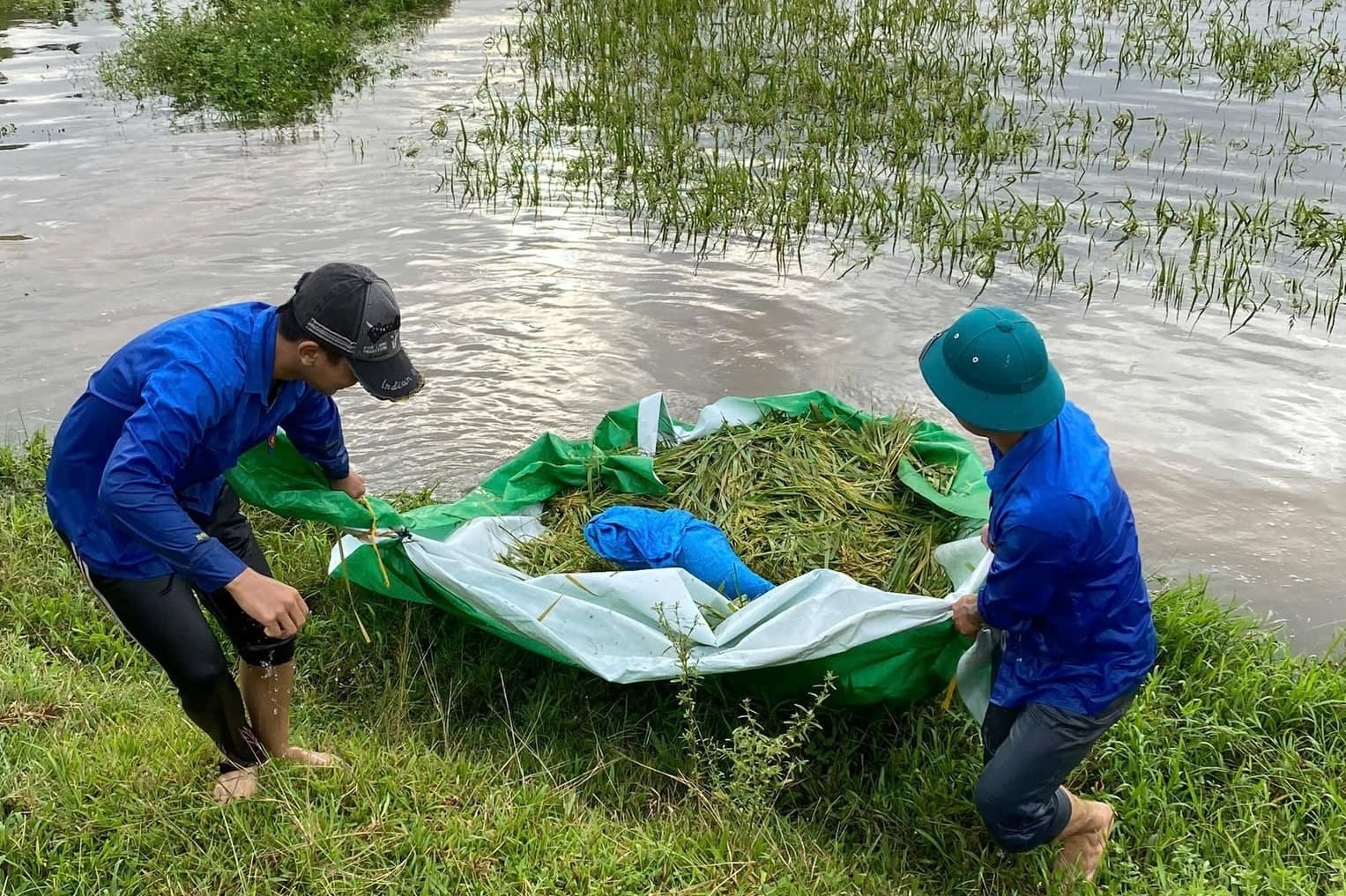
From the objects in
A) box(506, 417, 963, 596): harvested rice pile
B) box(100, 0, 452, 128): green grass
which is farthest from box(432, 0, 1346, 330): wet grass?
box(506, 417, 963, 596): harvested rice pile

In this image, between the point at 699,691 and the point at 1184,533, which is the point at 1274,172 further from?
the point at 699,691

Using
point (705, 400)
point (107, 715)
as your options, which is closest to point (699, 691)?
point (107, 715)

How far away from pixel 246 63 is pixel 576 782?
300 inches

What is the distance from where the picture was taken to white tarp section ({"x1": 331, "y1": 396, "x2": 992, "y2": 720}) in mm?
2438

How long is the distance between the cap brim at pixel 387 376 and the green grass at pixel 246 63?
6.47 m

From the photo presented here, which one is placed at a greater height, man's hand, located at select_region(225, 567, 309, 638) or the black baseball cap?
the black baseball cap

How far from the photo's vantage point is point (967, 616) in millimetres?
2314

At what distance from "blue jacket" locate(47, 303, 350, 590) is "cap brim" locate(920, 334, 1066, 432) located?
1.35 meters

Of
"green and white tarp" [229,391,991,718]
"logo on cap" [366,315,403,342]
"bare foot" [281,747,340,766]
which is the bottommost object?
"bare foot" [281,747,340,766]

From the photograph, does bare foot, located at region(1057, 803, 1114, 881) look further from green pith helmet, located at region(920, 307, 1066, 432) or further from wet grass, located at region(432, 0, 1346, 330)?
wet grass, located at region(432, 0, 1346, 330)

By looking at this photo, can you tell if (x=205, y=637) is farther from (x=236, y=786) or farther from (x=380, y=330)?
(x=380, y=330)

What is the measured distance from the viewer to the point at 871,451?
3377 mm

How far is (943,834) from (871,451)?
130 cm

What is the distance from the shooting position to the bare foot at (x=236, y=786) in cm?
223
